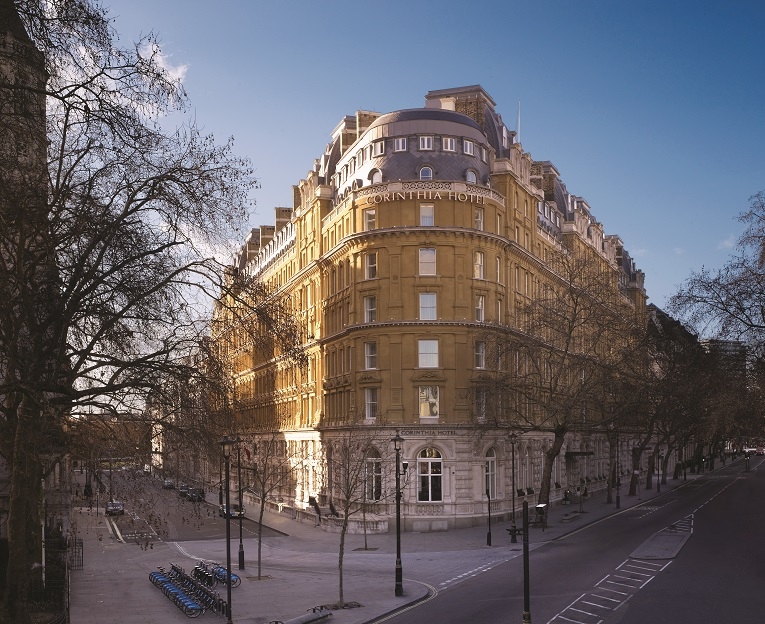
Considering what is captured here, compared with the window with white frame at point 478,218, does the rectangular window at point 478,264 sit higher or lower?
lower

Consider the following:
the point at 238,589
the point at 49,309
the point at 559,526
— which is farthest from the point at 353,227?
the point at 49,309

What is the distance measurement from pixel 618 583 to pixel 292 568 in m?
17.0

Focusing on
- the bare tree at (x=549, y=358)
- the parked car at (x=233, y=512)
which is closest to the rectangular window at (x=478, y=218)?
the bare tree at (x=549, y=358)

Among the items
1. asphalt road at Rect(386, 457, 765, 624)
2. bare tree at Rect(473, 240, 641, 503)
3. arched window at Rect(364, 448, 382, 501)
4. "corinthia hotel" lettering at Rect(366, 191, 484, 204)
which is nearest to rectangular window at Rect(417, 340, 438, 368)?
bare tree at Rect(473, 240, 641, 503)

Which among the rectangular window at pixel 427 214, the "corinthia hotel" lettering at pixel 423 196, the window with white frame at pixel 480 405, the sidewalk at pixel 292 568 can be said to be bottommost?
the sidewalk at pixel 292 568

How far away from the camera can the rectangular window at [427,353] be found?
193 ft

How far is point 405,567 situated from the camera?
41.5m

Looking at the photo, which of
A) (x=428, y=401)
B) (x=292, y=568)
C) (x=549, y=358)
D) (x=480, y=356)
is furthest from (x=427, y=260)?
(x=292, y=568)

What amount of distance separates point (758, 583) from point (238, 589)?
2092cm

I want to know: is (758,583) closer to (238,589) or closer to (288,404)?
(238,589)

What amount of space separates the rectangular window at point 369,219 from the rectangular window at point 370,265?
1990 millimetres

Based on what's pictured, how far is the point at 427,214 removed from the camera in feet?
197

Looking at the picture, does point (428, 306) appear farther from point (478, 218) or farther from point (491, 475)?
point (491, 475)

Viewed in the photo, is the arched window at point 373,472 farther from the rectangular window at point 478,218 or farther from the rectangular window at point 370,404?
the rectangular window at point 478,218
